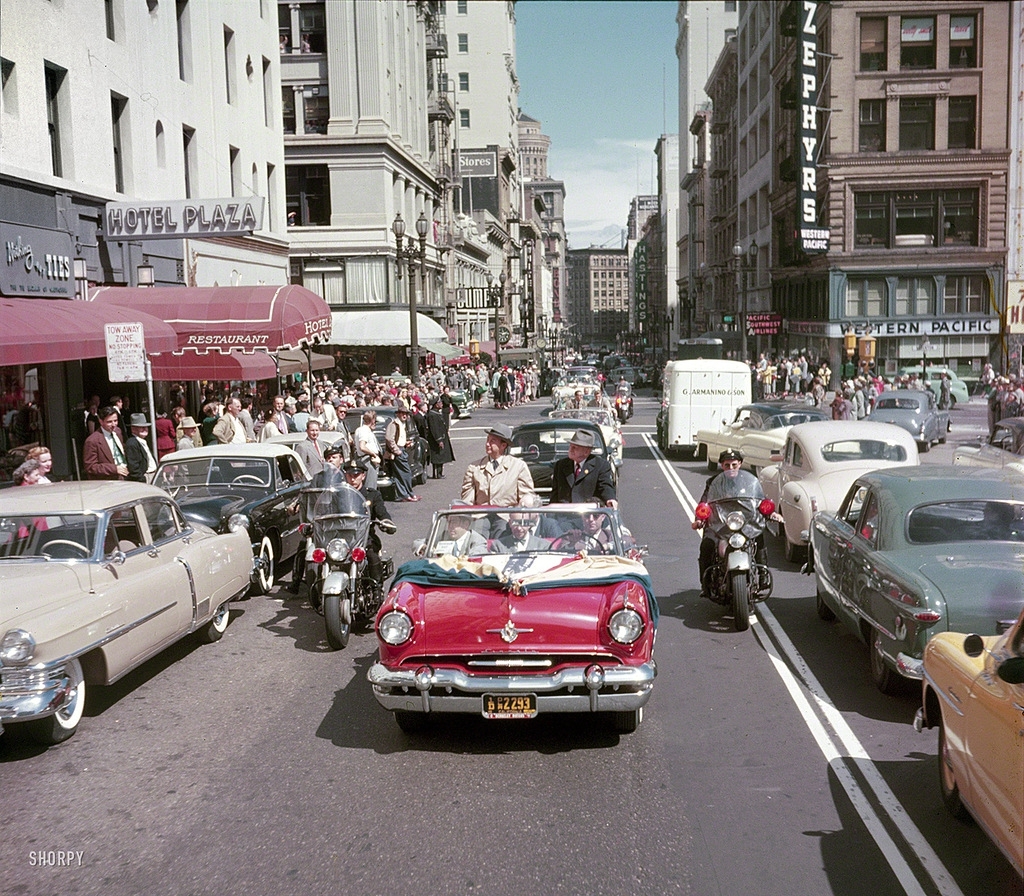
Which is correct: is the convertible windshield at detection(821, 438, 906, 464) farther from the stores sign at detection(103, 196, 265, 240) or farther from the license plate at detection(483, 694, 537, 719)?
the stores sign at detection(103, 196, 265, 240)

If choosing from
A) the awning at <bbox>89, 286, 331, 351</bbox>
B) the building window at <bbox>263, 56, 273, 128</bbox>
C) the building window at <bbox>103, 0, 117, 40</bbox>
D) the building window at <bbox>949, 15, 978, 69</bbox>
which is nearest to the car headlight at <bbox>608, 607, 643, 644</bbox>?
the awning at <bbox>89, 286, 331, 351</bbox>

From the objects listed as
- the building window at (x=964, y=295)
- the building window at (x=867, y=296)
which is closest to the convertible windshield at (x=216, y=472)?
the building window at (x=867, y=296)

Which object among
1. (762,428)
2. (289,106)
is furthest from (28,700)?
(289,106)

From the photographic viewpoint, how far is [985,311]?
1949 inches

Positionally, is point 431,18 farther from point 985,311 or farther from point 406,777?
point 406,777

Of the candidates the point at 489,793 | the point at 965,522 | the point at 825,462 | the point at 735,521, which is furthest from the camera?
the point at 825,462

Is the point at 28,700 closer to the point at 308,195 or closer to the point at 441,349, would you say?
the point at 441,349

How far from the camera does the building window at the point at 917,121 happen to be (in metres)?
49.2

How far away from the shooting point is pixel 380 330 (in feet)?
156

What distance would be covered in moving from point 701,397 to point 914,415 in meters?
6.17

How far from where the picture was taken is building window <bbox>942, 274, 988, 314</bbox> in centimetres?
4953

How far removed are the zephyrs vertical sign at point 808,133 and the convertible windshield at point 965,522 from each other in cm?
4293

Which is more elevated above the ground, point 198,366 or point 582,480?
point 198,366

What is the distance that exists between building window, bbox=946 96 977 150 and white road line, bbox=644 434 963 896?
4538cm
